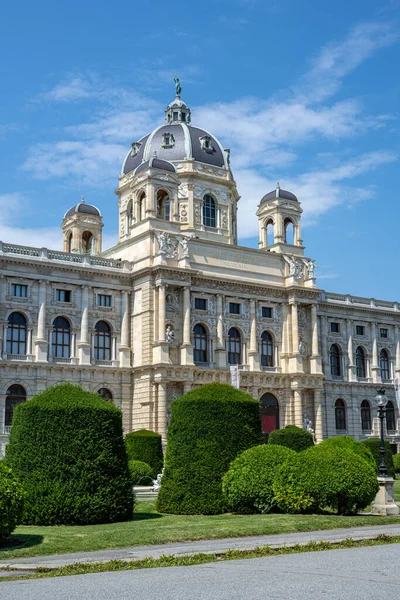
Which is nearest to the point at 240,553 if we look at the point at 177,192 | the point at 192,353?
the point at 192,353

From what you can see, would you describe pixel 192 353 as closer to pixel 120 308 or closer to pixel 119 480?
pixel 120 308

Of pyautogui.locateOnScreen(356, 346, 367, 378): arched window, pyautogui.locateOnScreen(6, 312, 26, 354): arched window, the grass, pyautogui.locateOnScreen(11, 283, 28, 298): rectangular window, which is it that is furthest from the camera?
pyautogui.locateOnScreen(356, 346, 367, 378): arched window

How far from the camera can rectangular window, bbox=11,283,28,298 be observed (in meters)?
51.0

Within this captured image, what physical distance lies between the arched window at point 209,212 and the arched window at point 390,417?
2443 cm

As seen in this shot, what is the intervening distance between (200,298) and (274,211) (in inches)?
558

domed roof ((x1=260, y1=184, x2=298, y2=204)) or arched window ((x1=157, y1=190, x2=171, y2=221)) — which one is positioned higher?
domed roof ((x1=260, y1=184, x2=298, y2=204))

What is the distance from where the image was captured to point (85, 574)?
42.9 feet

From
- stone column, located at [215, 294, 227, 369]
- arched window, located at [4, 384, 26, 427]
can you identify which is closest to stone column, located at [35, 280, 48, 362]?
arched window, located at [4, 384, 26, 427]

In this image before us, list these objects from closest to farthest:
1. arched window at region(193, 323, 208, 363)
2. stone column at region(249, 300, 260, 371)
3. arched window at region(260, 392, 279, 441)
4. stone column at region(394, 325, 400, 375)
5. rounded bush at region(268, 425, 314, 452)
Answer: rounded bush at region(268, 425, 314, 452) → arched window at region(193, 323, 208, 363) → stone column at region(249, 300, 260, 371) → arched window at region(260, 392, 279, 441) → stone column at region(394, 325, 400, 375)

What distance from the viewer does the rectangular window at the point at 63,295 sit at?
174ft

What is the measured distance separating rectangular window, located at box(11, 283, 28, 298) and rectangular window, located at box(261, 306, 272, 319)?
785 inches

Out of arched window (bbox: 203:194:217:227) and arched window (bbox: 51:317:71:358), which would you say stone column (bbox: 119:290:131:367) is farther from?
arched window (bbox: 203:194:217:227)

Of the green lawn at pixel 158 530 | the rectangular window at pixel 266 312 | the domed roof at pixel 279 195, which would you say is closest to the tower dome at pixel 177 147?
the domed roof at pixel 279 195

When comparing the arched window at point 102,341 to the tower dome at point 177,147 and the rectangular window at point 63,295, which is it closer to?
the rectangular window at point 63,295
